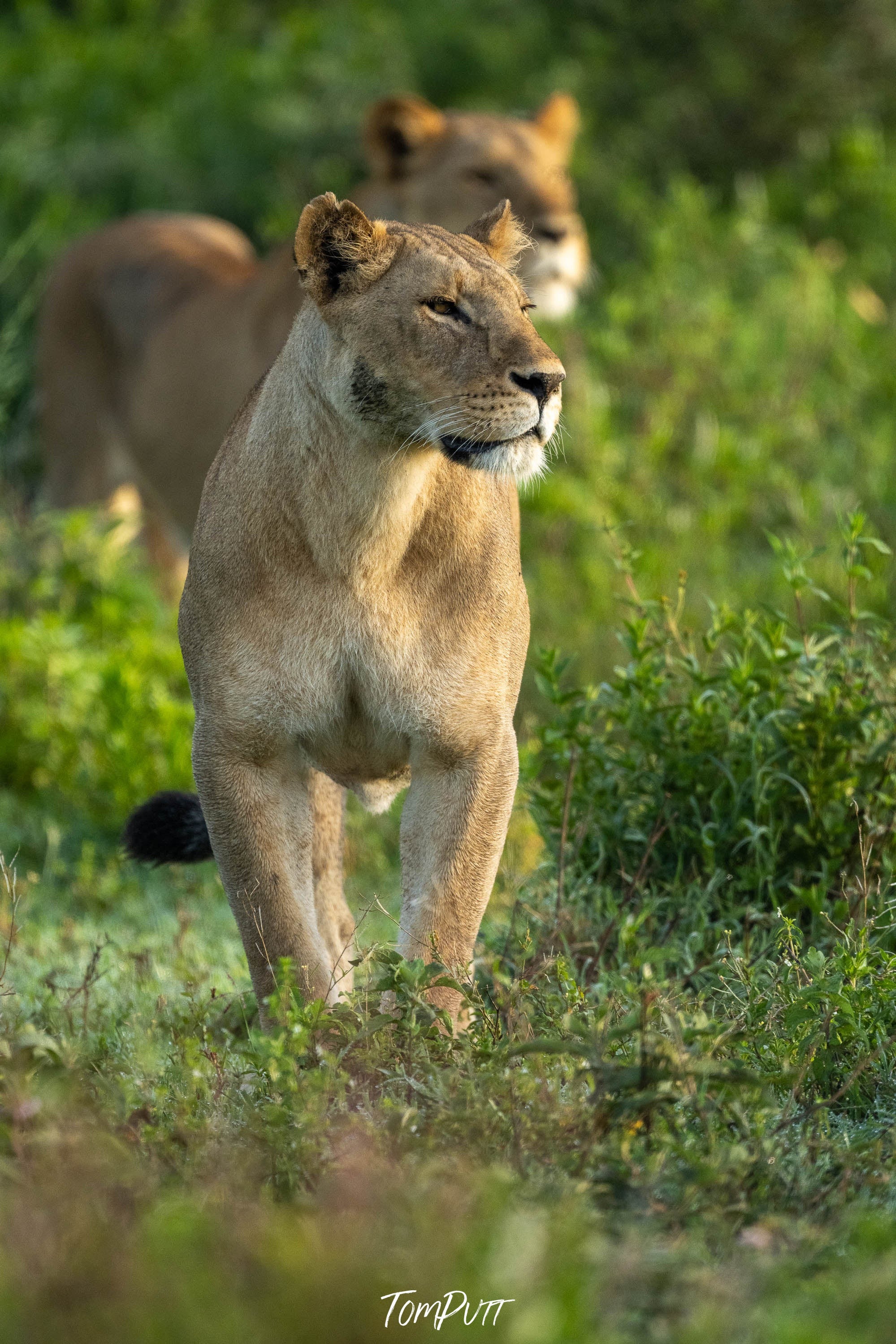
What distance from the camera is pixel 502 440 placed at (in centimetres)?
336

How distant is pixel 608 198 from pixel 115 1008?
25.1 feet

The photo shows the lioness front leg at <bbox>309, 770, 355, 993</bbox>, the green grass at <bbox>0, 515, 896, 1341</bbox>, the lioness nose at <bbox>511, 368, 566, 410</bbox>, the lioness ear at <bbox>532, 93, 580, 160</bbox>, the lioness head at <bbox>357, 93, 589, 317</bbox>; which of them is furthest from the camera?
the lioness ear at <bbox>532, 93, 580, 160</bbox>

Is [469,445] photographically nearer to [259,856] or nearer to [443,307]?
[443,307]

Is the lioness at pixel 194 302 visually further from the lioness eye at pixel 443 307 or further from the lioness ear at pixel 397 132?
the lioness eye at pixel 443 307

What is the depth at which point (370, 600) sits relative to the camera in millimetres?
3490

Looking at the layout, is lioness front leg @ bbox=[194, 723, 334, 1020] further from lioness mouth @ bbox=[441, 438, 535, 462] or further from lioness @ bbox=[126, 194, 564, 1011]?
lioness mouth @ bbox=[441, 438, 535, 462]

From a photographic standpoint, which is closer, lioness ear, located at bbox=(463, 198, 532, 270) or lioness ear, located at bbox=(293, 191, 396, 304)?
lioness ear, located at bbox=(293, 191, 396, 304)

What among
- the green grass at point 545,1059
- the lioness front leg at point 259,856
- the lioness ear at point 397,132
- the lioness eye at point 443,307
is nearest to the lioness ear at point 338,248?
the lioness eye at point 443,307

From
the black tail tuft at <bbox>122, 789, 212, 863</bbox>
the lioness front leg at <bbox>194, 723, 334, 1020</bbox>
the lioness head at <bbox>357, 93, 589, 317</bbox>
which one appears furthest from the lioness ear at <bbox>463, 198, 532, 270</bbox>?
the lioness head at <bbox>357, 93, 589, 317</bbox>

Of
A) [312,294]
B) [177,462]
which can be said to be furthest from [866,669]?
[177,462]

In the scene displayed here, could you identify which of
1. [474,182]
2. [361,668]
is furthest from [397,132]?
[361,668]

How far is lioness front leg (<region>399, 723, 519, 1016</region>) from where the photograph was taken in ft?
11.6

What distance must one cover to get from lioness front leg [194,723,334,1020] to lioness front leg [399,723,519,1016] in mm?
218

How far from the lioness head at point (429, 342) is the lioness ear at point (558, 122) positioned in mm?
4028
